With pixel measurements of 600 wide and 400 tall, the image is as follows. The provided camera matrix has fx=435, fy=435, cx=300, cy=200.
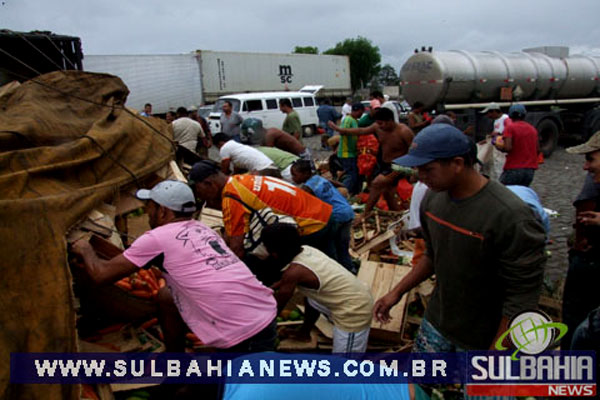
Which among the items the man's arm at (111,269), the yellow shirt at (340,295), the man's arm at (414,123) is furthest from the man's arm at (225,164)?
the man's arm at (414,123)

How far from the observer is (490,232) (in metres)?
2.04

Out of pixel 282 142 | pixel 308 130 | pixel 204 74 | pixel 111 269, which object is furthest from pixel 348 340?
pixel 204 74

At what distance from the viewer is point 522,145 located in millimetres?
6367

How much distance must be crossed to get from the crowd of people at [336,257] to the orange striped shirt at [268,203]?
1cm

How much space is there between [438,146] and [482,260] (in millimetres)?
594

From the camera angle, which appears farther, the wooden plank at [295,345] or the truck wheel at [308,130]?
the truck wheel at [308,130]

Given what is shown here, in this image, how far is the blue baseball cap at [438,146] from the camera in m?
2.09

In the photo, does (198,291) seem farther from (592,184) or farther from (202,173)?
(592,184)

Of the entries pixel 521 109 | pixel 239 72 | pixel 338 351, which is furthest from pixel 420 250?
pixel 239 72

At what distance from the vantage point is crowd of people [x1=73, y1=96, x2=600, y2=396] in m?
2.09

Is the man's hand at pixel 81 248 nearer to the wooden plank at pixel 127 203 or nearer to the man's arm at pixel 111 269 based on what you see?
the man's arm at pixel 111 269

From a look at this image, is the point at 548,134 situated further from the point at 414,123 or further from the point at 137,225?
the point at 137,225

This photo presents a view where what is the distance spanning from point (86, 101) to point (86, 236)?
88.3 inches

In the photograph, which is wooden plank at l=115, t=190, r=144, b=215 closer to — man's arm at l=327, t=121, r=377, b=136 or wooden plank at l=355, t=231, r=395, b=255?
wooden plank at l=355, t=231, r=395, b=255
